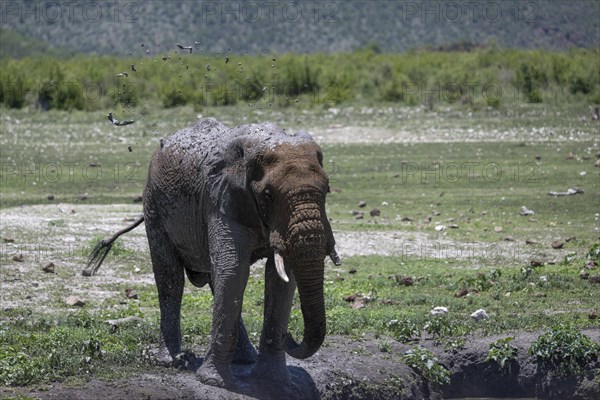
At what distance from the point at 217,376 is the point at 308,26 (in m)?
71.9

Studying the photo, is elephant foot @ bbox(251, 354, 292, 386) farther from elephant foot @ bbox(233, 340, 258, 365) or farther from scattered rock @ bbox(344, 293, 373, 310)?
scattered rock @ bbox(344, 293, 373, 310)

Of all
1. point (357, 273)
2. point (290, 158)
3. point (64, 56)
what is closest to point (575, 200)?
point (357, 273)

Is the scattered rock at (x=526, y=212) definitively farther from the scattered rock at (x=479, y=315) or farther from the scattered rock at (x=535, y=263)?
the scattered rock at (x=479, y=315)

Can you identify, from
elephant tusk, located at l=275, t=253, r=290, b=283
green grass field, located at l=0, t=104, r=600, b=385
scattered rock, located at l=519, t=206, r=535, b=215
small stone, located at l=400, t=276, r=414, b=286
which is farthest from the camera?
scattered rock, located at l=519, t=206, r=535, b=215

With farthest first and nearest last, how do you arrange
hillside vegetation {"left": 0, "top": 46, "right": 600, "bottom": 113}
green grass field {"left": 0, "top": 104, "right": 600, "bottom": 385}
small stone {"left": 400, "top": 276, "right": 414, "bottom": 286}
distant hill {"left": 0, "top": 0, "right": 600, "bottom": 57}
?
distant hill {"left": 0, "top": 0, "right": 600, "bottom": 57} → hillside vegetation {"left": 0, "top": 46, "right": 600, "bottom": 113} → small stone {"left": 400, "top": 276, "right": 414, "bottom": 286} → green grass field {"left": 0, "top": 104, "right": 600, "bottom": 385}

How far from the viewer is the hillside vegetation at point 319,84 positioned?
38.7 m

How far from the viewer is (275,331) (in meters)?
11.0

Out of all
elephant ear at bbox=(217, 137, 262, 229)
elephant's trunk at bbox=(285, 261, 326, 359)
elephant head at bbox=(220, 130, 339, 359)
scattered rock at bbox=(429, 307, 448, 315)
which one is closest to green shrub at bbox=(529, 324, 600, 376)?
scattered rock at bbox=(429, 307, 448, 315)

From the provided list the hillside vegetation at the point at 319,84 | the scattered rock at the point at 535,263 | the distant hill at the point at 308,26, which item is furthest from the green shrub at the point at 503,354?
the distant hill at the point at 308,26

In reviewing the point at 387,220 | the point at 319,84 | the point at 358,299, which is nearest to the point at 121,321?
the point at 358,299

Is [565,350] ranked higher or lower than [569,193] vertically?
higher

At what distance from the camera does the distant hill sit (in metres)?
76.1

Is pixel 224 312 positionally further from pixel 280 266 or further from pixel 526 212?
pixel 526 212

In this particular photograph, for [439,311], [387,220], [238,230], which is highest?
[238,230]
